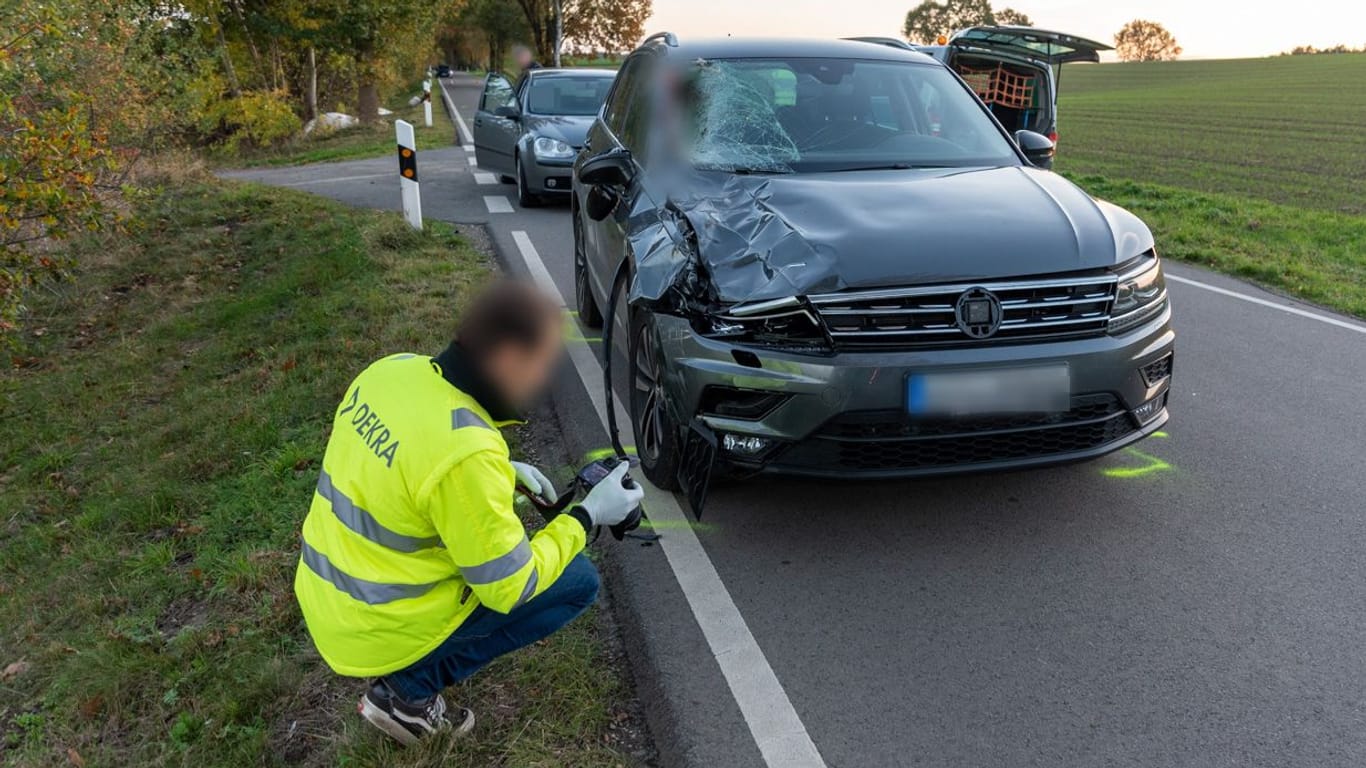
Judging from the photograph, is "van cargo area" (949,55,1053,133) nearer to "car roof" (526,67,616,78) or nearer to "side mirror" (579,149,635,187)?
"car roof" (526,67,616,78)

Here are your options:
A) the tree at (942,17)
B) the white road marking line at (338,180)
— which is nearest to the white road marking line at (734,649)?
the white road marking line at (338,180)

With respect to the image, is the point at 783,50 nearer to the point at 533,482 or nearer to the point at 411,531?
the point at 533,482

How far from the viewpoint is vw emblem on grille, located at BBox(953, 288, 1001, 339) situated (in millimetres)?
3293

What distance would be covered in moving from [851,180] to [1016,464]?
1.46 metres

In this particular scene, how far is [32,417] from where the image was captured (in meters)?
6.81

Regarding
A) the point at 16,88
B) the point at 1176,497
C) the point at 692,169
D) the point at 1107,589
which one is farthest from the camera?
the point at 16,88

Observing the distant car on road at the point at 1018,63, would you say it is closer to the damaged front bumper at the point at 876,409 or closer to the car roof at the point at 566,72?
the car roof at the point at 566,72

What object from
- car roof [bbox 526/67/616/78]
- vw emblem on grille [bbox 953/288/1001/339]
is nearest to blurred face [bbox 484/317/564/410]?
vw emblem on grille [bbox 953/288/1001/339]

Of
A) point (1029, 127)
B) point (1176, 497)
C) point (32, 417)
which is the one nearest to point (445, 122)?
point (1029, 127)

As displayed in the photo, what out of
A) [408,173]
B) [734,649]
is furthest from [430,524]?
[408,173]

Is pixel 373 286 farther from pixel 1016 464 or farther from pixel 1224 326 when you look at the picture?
pixel 1224 326

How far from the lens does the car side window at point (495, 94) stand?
14094 millimetres

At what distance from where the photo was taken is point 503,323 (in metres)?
2.29

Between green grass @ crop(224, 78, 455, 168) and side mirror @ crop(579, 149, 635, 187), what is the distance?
15303mm
